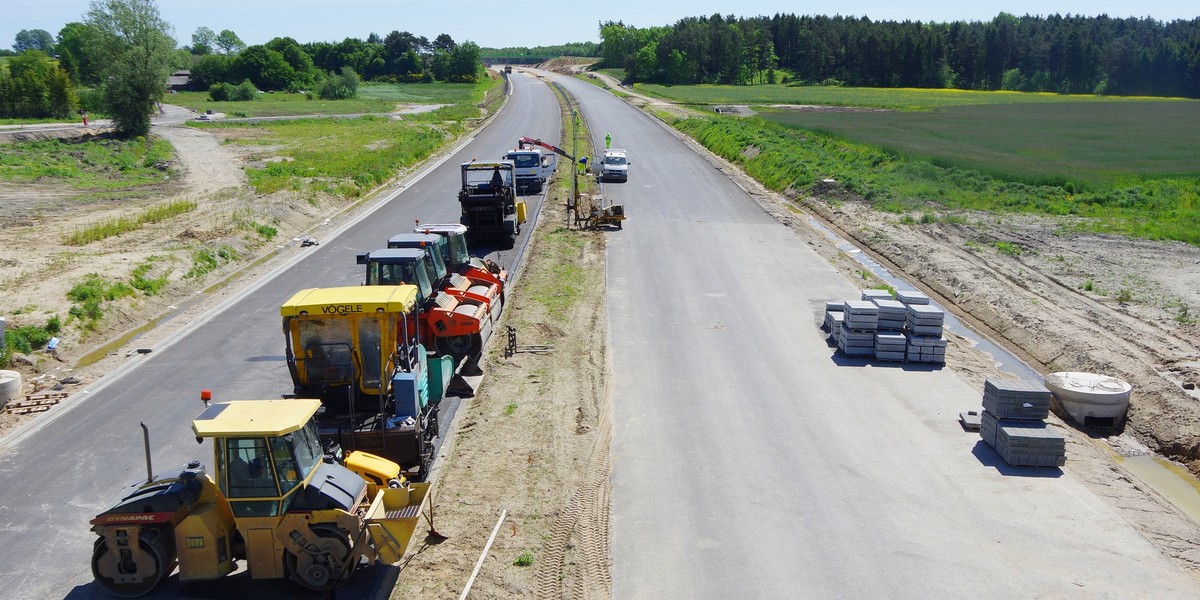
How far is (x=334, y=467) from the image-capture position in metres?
11.2

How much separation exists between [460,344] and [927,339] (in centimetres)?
1060

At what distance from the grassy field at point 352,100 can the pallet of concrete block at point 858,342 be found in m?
79.9

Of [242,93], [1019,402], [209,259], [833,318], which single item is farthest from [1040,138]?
[242,93]

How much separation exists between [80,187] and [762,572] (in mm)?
44907

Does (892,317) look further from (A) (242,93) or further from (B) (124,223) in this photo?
(A) (242,93)

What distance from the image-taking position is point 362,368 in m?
13.7

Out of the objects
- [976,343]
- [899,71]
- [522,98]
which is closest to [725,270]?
[976,343]

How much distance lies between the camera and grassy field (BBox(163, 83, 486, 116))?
326 ft

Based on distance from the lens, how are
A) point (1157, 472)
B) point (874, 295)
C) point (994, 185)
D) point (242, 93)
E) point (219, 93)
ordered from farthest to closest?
point (219, 93)
point (242, 93)
point (994, 185)
point (874, 295)
point (1157, 472)

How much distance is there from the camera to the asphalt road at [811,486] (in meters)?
11.8

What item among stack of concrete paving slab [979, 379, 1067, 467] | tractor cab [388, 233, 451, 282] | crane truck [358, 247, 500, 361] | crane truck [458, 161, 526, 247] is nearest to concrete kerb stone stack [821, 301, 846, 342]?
stack of concrete paving slab [979, 379, 1067, 467]

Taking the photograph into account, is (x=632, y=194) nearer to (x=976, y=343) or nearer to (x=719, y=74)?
(x=976, y=343)

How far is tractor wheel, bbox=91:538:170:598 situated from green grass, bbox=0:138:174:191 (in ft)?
132

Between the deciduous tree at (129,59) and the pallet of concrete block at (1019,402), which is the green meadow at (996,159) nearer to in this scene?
the pallet of concrete block at (1019,402)
